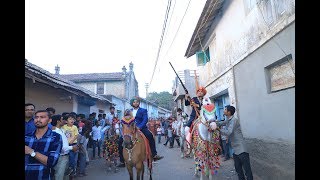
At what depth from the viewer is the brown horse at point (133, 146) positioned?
18.2 feet

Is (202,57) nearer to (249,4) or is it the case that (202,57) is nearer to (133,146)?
(249,4)

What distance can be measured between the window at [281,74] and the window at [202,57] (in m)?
7.17

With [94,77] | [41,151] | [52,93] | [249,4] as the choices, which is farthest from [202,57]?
[94,77]

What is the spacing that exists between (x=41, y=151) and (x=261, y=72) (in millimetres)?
5837

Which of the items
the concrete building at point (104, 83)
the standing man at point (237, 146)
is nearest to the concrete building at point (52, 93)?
the standing man at point (237, 146)

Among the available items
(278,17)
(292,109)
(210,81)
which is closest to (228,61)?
(210,81)

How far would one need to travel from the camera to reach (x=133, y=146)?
5801 mm

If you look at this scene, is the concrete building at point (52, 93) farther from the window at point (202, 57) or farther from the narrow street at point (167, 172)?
the window at point (202, 57)

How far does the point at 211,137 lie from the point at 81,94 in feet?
27.1

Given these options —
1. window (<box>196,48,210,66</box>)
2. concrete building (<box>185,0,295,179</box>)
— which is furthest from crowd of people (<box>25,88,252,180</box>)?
window (<box>196,48,210,66</box>)

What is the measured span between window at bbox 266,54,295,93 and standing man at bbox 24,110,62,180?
492 cm
